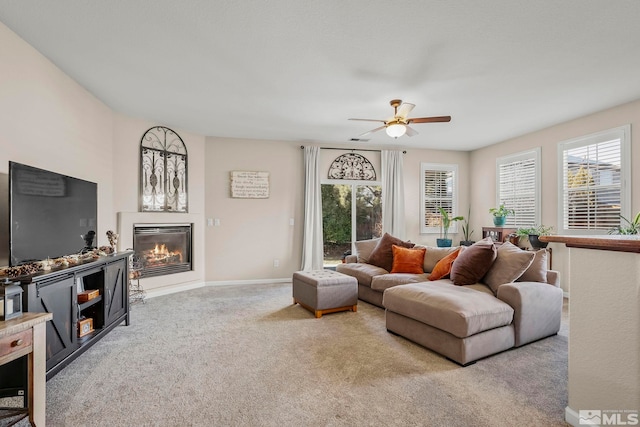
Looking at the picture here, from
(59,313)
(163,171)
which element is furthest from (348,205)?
(59,313)

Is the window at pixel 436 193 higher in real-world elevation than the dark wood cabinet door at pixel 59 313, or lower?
higher

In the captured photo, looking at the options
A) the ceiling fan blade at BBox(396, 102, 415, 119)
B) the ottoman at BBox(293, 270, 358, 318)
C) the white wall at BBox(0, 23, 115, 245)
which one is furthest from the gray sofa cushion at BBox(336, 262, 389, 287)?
the white wall at BBox(0, 23, 115, 245)

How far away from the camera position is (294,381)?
2.30 meters

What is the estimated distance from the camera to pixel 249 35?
2.58 meters

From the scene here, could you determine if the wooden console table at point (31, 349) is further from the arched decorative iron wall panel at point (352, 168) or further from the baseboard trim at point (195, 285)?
the arched decorative iron wall panel at point (352, 168)

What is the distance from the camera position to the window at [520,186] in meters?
5.35

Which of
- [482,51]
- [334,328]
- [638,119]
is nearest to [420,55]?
[482,51]

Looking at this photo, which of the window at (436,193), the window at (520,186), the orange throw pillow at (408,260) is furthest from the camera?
the window at (436,193)

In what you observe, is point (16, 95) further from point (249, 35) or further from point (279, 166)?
point (279, 166)

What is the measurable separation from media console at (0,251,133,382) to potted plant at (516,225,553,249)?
5.47 metres

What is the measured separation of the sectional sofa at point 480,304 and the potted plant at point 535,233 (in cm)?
186

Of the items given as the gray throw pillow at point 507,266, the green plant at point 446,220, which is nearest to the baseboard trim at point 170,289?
the gray throw pillow at point 507,266

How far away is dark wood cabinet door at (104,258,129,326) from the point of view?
3.12 m

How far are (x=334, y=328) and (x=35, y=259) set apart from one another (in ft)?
8.64
